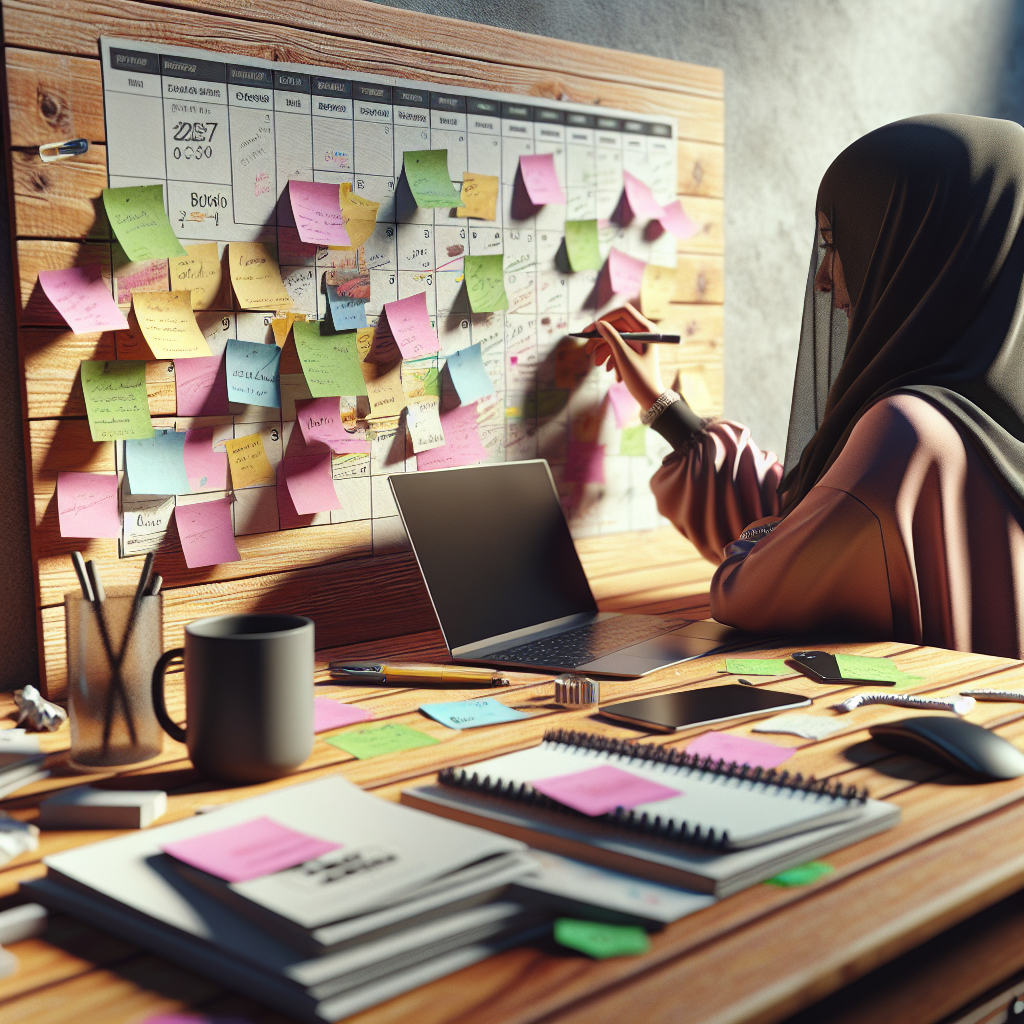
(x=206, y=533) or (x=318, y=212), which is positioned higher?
(x=318, y=212)

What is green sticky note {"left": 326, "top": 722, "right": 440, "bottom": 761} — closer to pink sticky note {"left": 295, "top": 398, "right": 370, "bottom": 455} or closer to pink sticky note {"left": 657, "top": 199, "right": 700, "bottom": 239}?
pink sticky note {"left": 295, "top": 398, "right": 370, "bottom": 455}

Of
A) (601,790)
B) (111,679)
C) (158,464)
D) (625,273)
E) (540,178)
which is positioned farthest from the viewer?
(625,273)

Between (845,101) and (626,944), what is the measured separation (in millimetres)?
1897

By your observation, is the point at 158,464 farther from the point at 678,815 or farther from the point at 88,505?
the point at 678,815

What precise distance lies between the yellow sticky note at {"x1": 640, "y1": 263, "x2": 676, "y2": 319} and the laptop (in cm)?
41

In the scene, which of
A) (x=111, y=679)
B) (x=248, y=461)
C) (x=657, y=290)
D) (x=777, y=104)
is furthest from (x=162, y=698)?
(x=777, y=104)

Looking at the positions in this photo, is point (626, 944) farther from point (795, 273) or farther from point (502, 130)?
point (795, 273)

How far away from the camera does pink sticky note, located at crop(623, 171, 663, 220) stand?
1.63 metres

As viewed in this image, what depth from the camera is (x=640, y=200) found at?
1.64 meters

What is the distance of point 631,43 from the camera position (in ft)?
5.41

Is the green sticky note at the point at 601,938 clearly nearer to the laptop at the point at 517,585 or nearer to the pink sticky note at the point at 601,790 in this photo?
the pink sticky note at the point at 601,790

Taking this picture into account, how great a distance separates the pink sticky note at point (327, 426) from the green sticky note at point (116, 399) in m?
0.19

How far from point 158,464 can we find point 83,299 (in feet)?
0.61

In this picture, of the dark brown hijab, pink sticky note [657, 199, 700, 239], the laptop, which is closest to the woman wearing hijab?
the dark brown hijab
